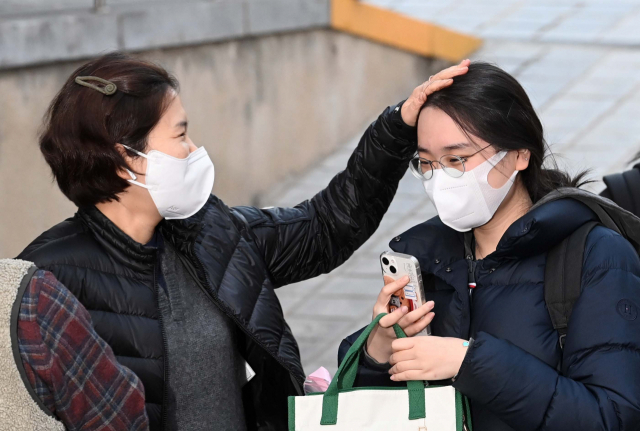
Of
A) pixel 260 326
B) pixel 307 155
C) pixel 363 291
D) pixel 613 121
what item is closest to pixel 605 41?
pixel 613 121

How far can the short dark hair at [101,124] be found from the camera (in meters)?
2.39

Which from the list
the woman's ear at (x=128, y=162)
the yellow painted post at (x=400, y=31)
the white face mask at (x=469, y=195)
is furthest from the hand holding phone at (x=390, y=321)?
the yellow painted post at (x=400, y=31)

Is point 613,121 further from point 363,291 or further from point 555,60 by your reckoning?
point 363,291

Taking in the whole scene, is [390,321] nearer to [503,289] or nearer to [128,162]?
[503,289]

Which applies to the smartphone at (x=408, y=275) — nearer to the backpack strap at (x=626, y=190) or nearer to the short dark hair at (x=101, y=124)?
the short dark hair at (x=101, y=124)

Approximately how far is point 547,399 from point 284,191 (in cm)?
564

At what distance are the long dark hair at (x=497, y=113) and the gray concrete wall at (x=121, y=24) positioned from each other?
11.3 feet

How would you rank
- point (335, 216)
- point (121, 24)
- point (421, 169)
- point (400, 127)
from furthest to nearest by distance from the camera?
point (121, 24) → point (335, 216) → point (400, 127) → point (421, 169)

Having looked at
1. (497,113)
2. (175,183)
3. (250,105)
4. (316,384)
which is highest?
(497,113)

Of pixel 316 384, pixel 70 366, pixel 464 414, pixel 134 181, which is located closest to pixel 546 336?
pixel 464 414

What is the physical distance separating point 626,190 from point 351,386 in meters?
1.40

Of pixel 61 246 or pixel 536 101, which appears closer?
pixel 61 246

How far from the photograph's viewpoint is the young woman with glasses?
1.99 meters

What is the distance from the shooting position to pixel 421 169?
246 cm
